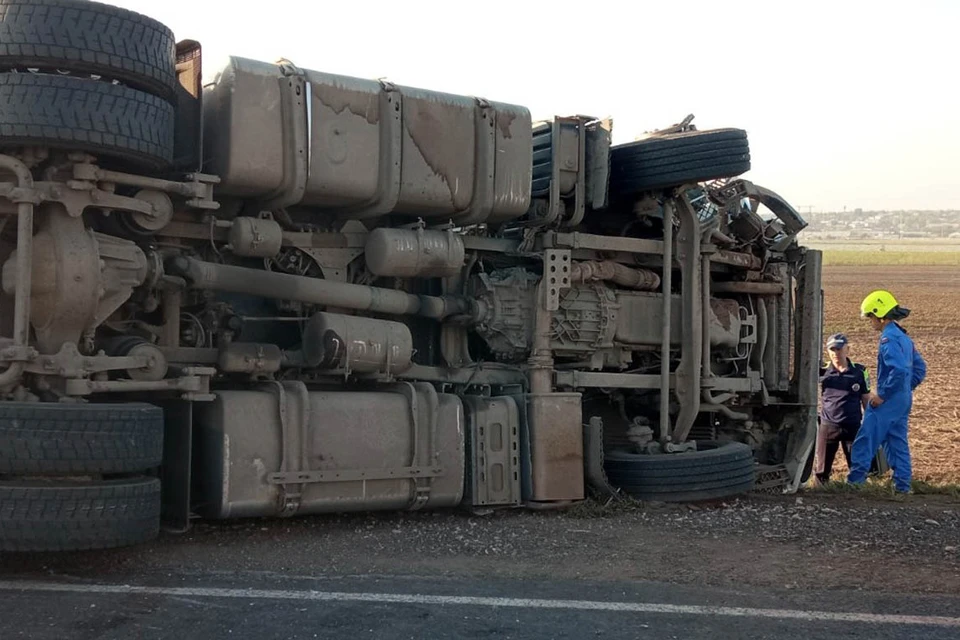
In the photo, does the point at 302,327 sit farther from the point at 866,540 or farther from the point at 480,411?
the point at 866,540

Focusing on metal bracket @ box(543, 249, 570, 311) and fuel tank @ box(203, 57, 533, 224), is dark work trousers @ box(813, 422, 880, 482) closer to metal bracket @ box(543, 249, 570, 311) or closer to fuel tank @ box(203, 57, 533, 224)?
metal bracket @ box(543, 249, 570, 311)

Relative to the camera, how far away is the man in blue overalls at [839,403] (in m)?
10.1

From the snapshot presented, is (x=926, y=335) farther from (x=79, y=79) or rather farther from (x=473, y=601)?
(x=79, y=79)

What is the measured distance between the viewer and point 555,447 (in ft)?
23.9

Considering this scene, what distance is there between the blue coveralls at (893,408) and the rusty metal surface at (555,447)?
3.09 metres

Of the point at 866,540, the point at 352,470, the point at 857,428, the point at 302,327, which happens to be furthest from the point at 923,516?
the point at 302,327

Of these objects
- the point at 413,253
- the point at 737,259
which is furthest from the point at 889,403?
the point at 413,253

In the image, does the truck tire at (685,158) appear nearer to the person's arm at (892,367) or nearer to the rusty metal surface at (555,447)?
the rusty metal surface at (555,447)

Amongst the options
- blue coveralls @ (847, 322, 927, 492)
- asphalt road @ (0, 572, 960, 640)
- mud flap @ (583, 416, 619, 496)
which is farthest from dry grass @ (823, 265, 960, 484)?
asphalt road @ (0, 572, 960, 640)

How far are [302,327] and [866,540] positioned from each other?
3636 mm

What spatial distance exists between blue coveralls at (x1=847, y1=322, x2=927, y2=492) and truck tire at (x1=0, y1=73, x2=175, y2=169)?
6.13m

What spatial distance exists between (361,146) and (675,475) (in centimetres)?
307

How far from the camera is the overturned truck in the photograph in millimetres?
5406

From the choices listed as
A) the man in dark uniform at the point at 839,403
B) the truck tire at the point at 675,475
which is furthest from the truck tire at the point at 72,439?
the man in dark uniform at the point at 839,403
